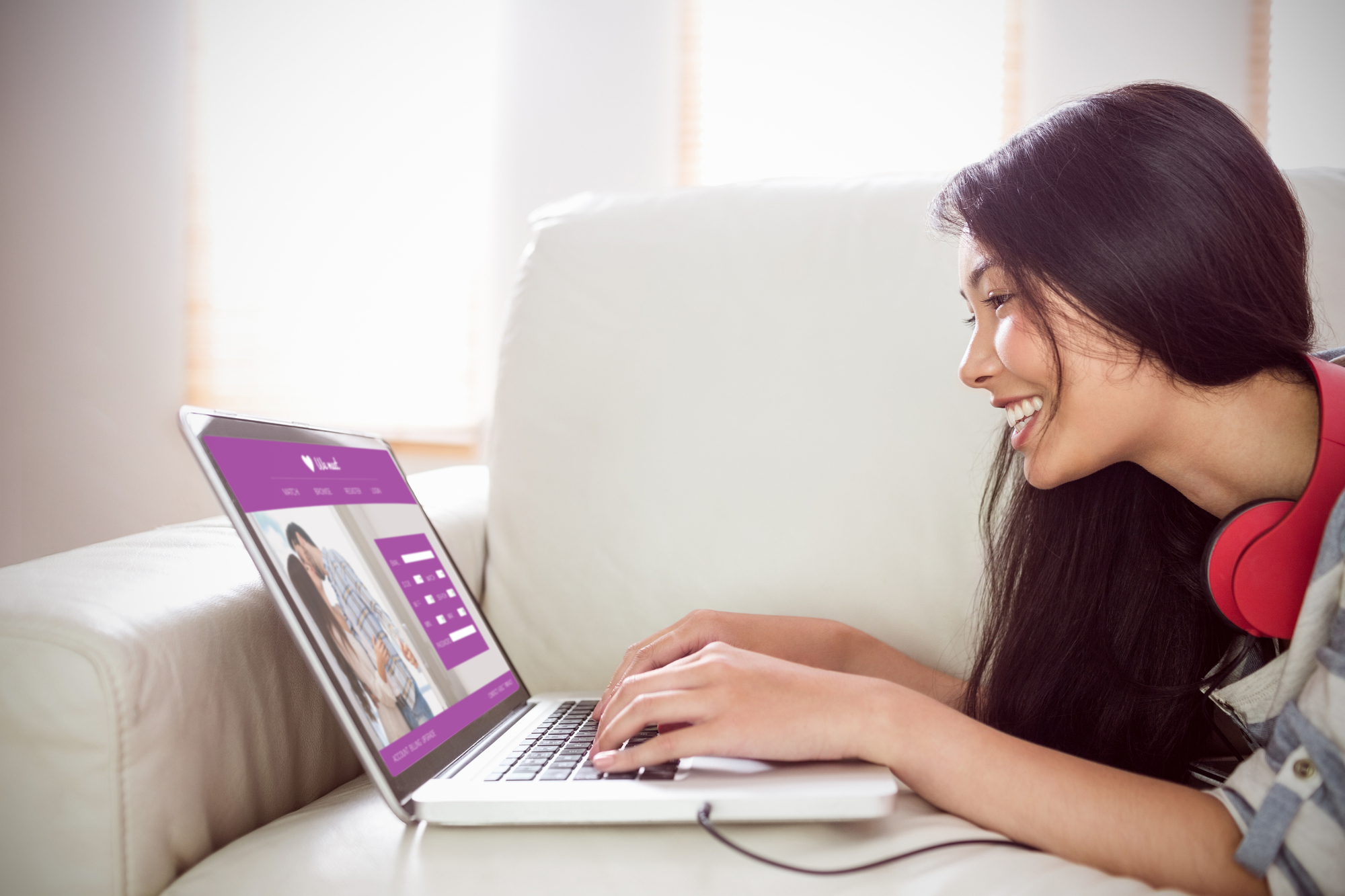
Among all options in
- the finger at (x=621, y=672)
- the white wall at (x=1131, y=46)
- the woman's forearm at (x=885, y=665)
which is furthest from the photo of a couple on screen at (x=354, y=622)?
the white wall at (x=1131, y=46)

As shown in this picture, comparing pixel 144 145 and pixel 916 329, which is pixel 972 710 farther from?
pixel 144 145

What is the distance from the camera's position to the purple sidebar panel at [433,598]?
2.42 feet

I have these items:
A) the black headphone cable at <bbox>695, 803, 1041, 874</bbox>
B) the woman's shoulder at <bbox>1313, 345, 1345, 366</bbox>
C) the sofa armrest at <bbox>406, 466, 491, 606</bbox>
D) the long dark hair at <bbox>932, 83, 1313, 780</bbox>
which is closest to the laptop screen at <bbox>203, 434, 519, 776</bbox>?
the sofa armrest at <bbox>406, 466, 491, 606</bbox>

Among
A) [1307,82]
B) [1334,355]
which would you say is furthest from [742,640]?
[1307,82]

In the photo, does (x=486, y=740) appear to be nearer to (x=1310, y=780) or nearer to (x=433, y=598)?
(x=433, y=598)

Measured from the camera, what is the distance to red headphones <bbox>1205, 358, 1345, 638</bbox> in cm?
55

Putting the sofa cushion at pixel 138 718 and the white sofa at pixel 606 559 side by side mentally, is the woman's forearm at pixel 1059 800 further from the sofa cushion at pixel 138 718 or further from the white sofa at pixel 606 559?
the sofa cushion at pixel 138 718

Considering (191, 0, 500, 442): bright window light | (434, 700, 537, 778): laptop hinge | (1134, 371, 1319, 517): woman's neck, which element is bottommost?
(434, 700, 537, 778): laptop hinge

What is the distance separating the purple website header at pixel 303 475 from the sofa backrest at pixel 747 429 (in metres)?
0.23

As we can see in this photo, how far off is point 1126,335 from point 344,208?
212cm

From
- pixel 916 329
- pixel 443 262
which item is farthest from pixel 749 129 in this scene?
pixel 916 329

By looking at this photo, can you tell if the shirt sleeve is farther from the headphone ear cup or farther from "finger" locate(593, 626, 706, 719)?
"finger" locate(593, 626, 706, 719)

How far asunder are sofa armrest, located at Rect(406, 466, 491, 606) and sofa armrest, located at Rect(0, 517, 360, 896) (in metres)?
0.30

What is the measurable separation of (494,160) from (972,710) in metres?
1.87
